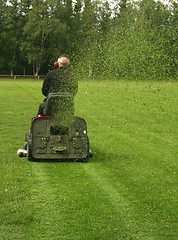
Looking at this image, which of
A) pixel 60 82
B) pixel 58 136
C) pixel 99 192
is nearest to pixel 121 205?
pixel 99 192

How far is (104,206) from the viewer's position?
6941mm

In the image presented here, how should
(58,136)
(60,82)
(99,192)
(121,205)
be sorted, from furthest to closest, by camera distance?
(60,82) < (58,136) < (99,192) < (121,205)

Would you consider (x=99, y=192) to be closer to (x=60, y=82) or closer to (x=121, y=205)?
(x=121, y=205)

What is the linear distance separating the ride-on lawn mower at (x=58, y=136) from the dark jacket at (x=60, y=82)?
1.33 feet

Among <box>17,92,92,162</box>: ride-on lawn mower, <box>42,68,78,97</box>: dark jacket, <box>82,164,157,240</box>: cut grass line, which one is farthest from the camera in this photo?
<box>42,68,78,97</box>: dark jacket

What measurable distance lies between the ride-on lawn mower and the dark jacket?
41 cm

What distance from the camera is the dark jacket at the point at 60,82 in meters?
10.1

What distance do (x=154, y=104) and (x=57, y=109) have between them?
13.8 meters

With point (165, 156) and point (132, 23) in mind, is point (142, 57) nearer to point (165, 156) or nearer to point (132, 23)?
point (132, 23)

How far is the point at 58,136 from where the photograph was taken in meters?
9.74

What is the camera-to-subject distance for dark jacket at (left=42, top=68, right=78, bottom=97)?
10.1 metres

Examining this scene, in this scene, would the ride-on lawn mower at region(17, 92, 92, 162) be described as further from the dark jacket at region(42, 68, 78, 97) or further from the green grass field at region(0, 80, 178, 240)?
the dark jacket at region(42, 68, 78, 97)

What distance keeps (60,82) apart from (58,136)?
111cm

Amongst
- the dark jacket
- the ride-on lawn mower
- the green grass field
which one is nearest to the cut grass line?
the green grass field
